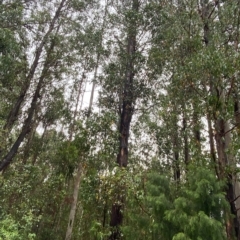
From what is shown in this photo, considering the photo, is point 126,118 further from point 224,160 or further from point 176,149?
point 224,160

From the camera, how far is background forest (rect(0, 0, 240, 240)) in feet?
15.1

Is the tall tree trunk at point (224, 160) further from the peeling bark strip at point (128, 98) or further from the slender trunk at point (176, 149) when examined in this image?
the peeling bark strip at point (128, 98)

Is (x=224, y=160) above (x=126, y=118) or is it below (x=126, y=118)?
below

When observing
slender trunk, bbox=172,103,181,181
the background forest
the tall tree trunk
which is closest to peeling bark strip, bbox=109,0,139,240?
the background forest

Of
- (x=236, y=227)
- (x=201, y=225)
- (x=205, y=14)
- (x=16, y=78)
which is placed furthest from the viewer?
(x=16, y=78)

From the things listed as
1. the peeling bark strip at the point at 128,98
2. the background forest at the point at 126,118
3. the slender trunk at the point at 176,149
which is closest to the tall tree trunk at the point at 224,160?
the background forest at the point at 126,118

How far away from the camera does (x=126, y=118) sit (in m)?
8.02

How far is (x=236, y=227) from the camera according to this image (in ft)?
15.0

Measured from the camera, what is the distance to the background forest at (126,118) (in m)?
4.60

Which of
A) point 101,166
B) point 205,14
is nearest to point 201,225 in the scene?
point 101,166

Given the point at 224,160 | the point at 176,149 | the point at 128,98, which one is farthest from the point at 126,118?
the point at 224,160

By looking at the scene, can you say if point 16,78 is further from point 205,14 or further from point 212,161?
point 212,161

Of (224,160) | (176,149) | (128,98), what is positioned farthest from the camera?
(176,149)

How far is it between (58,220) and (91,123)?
5.58 meters
